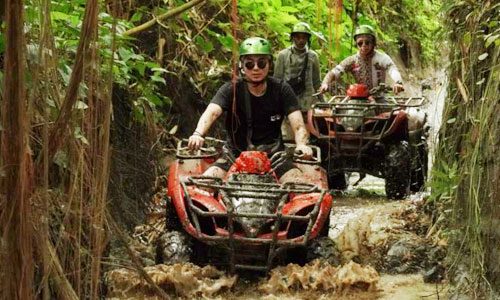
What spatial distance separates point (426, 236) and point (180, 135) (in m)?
3.54

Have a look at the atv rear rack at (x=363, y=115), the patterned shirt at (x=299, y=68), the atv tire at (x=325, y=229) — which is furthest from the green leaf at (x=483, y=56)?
the patterned shirt at (x=299, y=68)

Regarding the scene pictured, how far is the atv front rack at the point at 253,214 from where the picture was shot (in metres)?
6.13

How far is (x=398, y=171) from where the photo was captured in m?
10.4

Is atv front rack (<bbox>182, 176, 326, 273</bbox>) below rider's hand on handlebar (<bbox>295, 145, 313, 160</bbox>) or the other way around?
below

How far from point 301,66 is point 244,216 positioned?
532 centimetres

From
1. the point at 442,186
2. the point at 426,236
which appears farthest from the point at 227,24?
the point at 442,186

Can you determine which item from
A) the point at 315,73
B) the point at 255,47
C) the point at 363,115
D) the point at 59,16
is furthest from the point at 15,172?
the point at 315,73

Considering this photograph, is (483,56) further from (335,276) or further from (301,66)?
(301,66)

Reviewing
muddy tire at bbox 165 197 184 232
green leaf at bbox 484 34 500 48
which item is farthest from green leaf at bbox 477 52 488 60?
muddy tire at bbox 165 197 184 232

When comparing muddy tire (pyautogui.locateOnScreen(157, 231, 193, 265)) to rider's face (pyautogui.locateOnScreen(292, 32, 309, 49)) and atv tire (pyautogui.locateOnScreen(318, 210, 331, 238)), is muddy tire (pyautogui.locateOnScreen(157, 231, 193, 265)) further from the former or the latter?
rider's face (pyautogui.locateOnScreen(292, 32, 309, 49))

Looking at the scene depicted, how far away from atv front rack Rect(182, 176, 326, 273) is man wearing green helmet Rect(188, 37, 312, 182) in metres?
0.88

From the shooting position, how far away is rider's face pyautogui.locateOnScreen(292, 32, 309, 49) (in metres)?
11.1

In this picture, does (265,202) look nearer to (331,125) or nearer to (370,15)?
(331,125)

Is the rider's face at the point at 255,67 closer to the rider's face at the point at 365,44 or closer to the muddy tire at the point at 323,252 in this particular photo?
the muddy tire at the point at 323,252
